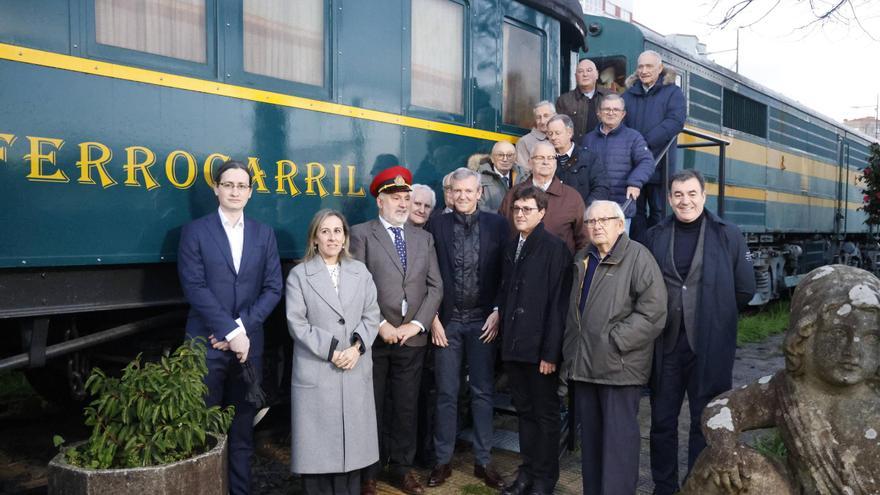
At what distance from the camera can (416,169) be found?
5051 millimetres

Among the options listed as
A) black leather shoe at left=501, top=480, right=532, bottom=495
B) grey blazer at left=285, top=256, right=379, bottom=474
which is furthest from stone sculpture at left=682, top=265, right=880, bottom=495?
grey blazer at left=285, top=256, right=379, bottom=474

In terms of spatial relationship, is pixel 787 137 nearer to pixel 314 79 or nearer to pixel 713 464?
pixel 314 79

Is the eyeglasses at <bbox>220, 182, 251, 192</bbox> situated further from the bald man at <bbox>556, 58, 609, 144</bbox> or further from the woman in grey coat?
the bald man at <bbox>556, 58, 609, 144</bbox>

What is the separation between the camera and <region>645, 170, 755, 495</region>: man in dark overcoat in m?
3.89

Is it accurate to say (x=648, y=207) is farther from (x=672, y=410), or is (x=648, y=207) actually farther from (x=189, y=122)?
(x=189, y=122)

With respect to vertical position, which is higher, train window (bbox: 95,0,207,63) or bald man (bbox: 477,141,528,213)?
train window (bbox: 95,0,207,63)

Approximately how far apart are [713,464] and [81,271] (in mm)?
2906

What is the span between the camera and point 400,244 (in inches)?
172

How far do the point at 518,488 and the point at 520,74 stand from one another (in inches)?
128

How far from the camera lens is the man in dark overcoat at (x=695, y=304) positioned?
12.8 ft

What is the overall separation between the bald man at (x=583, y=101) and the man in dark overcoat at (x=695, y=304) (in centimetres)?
218

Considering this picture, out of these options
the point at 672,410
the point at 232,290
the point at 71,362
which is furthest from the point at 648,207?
the point at 71,362

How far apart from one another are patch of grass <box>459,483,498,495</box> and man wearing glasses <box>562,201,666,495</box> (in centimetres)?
84

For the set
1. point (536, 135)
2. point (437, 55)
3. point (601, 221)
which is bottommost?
point (601, 221)
